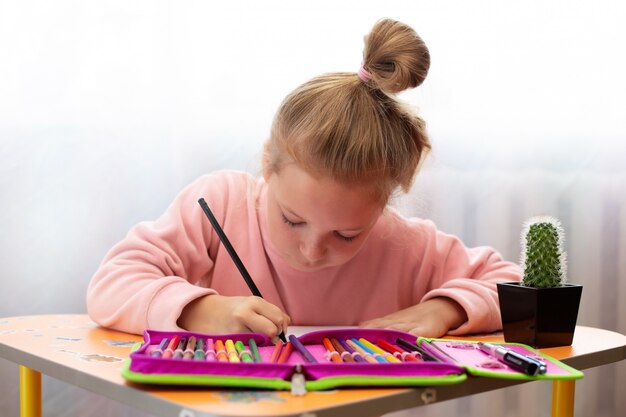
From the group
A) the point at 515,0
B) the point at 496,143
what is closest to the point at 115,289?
the point at 496,143

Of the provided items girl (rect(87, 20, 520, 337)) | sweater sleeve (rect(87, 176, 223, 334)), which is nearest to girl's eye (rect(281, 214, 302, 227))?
girl (rect(87, 20, 520, 337))

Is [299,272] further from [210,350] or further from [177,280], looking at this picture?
[210,350]

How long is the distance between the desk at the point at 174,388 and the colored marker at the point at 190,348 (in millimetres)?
53

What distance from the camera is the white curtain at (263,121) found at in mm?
1202

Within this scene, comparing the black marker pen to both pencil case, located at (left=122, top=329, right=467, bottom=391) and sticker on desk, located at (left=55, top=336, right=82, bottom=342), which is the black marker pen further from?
sticker on desk, located at (left=55, top=336, right=82, bottom=342)

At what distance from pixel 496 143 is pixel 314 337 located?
2.49ft

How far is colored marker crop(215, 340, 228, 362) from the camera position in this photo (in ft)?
2.03

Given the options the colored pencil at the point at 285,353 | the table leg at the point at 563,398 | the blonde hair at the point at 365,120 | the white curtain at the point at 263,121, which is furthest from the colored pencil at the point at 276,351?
the white curtain at the point at 263,121

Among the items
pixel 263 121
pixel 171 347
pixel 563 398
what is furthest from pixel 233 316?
pixel 263 121

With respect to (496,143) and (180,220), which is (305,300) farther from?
(496,143)

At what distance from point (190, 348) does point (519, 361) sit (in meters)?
0.26

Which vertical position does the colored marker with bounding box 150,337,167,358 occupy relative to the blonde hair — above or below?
below

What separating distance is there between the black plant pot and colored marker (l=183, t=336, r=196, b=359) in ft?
1.05

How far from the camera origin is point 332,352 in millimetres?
658
